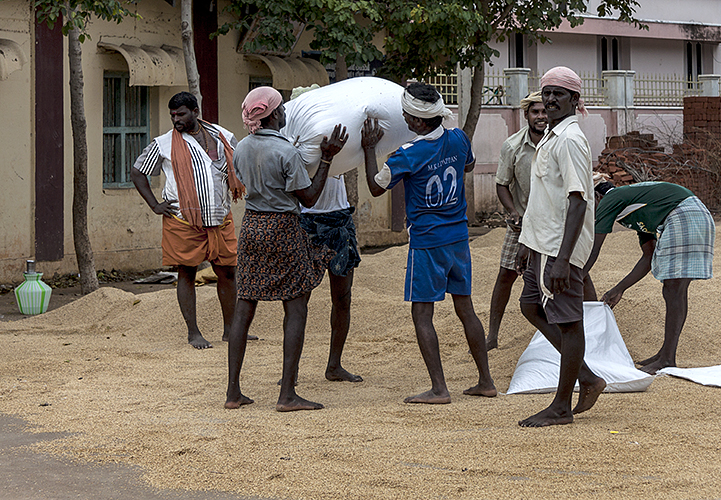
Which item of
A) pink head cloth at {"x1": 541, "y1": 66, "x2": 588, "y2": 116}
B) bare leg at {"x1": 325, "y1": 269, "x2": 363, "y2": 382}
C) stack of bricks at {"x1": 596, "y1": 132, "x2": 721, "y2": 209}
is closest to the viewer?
pink head cloth at {"x1": 541, "y1": 66, "x2": 588, "y2": 116}

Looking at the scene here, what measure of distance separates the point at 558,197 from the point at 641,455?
3.95 ft

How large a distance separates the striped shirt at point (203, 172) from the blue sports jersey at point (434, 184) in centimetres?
226

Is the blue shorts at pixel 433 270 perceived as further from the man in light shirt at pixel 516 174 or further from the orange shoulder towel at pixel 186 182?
the orange shoulder towel at pixel 186 182

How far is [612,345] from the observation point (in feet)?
17.3

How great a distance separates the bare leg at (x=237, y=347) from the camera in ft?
15.9

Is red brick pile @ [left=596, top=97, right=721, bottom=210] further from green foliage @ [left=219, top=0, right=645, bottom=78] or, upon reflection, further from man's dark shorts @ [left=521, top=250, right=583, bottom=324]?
man's dark shorts @ [left=521, top=250, right=583, bottom=324]

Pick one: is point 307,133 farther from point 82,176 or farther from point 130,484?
point 82,176

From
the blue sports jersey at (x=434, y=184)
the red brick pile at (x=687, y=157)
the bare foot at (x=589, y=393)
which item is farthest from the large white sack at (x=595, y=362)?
the red brick pile at (x=687, y=157)

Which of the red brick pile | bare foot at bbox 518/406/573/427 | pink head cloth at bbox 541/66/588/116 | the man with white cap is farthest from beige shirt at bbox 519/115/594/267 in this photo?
the red brick pile

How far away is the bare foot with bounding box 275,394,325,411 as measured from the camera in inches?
186

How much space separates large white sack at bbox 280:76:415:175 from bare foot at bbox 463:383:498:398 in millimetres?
1457

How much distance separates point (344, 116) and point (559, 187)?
1.35m

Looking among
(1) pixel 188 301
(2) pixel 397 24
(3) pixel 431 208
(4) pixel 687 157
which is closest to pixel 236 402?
(3) pixel 431 208

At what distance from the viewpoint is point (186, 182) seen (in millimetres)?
6680
